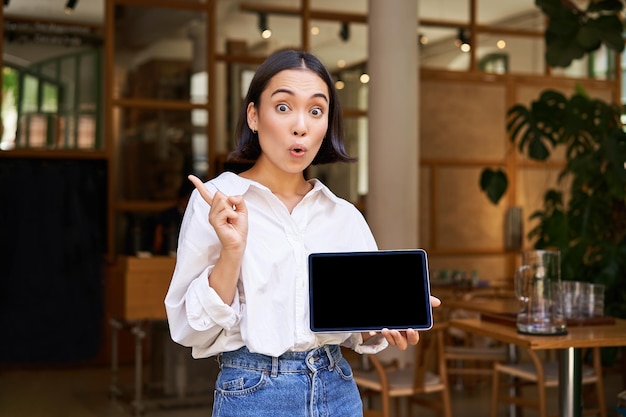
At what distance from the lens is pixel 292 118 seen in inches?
70.4

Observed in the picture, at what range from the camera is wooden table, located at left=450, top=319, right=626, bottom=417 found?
375cm

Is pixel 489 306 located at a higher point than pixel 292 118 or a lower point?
lower

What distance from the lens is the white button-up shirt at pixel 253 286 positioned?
5.61 feet

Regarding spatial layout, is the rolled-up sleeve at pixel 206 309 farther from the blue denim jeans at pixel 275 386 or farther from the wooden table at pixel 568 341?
the wooden table at pixel 568 341

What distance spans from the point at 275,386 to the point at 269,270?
209 mm

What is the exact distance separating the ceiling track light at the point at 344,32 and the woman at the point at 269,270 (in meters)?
7.71

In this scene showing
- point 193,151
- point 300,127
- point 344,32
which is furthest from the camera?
point 344,32

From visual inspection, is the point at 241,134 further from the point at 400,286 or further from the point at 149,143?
the point at 149,143

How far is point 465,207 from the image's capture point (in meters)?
9.79

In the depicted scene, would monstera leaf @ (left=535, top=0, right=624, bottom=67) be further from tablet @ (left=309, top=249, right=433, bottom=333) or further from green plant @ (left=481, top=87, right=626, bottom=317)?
tablet @ (left=309, top=249, right=433, bottom=333)

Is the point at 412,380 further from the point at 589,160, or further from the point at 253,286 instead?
the point at 253,286

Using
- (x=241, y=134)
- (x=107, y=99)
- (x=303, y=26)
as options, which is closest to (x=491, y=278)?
(x=303, y=26)

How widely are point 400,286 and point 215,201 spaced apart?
371mm

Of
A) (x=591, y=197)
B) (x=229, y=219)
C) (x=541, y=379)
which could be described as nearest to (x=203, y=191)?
(x=229, y=219)
